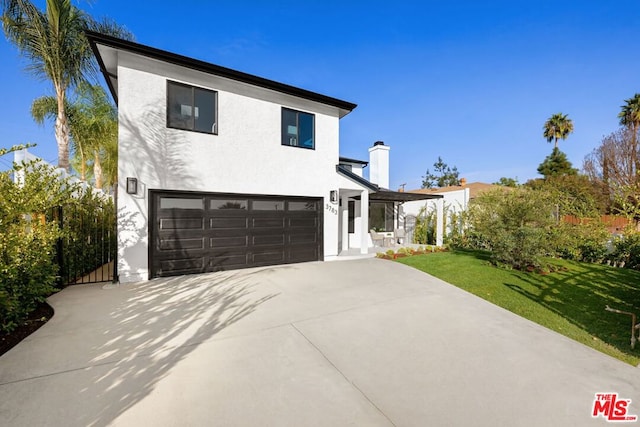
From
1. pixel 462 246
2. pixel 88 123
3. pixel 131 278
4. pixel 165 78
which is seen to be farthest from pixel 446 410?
pixel 88 123

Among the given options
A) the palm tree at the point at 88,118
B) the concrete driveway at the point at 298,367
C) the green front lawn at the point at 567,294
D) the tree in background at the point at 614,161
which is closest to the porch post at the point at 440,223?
the green front lawn at the point at 567,294

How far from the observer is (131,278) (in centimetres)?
703

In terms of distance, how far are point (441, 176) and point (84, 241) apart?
2116 inches

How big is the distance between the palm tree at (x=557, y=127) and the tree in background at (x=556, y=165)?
1.21 meters

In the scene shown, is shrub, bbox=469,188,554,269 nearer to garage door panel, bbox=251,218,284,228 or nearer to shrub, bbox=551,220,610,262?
shrub, bbox=551,220,610,262

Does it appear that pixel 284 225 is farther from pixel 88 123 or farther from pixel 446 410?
pixel 88 123

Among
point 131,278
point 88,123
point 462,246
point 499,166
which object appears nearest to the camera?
point 131,278

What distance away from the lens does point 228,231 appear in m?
8.35

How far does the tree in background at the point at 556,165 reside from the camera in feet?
96.9

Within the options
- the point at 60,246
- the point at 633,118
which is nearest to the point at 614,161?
the point at 633,118

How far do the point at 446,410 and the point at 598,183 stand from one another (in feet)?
101

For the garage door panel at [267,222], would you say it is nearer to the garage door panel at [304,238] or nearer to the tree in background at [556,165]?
the garage door panel at [304,238]

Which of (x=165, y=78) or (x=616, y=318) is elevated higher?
(x=165, y=78)

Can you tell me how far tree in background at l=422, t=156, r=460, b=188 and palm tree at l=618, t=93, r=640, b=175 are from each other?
26514mm
